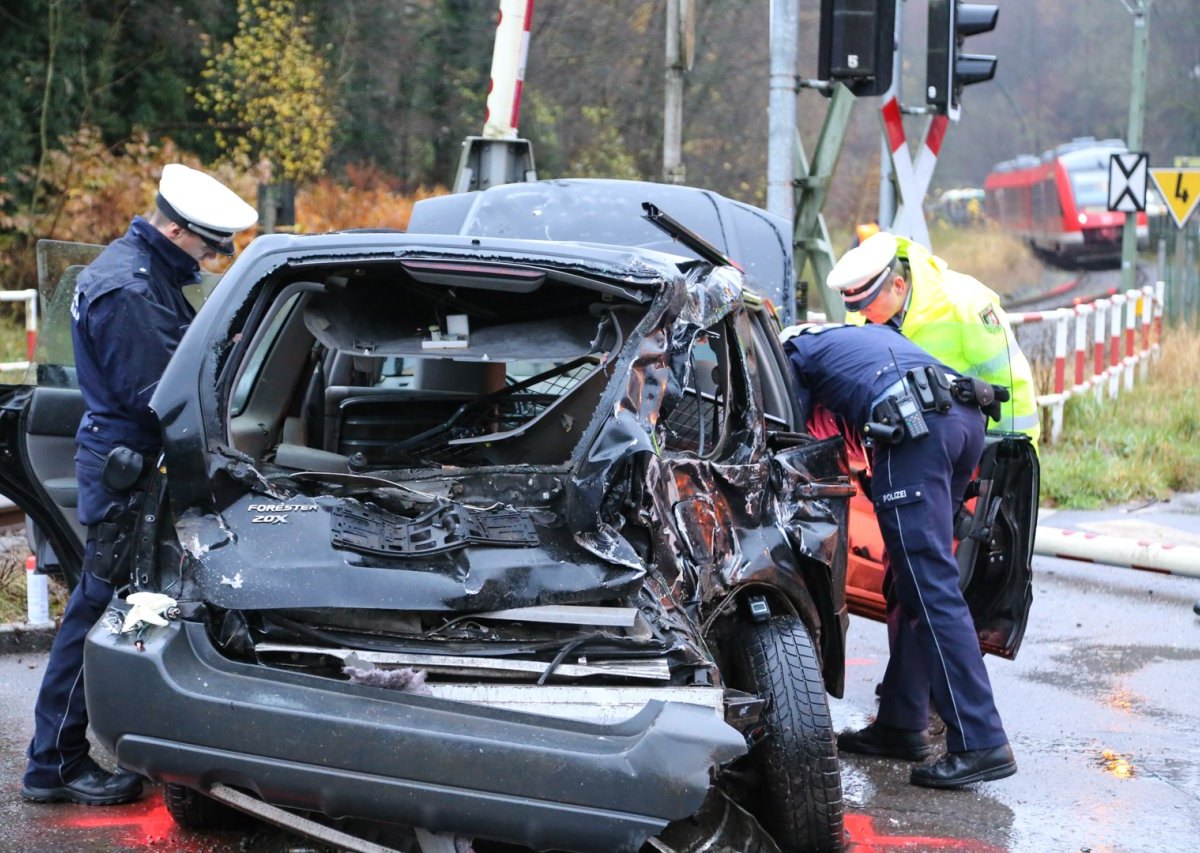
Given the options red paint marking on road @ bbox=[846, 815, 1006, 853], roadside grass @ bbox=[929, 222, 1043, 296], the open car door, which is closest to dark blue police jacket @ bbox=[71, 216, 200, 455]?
red paint marking on road @ bbox=[846, 815, 1006, 853]

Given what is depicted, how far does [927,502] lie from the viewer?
5402mm

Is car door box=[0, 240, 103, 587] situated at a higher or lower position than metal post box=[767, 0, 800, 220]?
lower

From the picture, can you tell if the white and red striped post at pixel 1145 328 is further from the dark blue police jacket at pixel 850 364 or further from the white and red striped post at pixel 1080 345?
the dark blue police jacket at pixel 850 364

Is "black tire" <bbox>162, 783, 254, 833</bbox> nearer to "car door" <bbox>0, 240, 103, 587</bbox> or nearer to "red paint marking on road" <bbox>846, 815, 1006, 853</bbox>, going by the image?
"car door" <bbox>0, 240, 103, 587</bbox>

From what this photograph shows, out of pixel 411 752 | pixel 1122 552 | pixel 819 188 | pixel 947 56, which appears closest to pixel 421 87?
pixel 819 188

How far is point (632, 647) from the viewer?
153 inches

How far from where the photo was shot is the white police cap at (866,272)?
5949 mm

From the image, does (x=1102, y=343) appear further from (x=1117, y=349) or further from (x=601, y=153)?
(x=601, y=153)

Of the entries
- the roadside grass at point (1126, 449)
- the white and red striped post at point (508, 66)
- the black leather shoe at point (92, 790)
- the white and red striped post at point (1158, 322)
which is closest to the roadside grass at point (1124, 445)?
the roadside grass at point (1126, 449)

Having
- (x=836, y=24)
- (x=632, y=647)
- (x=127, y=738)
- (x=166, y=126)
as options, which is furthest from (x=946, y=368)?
(x=166, y=126)

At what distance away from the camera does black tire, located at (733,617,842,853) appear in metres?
4.53

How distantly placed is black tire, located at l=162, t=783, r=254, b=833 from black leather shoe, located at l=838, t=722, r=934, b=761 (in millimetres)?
2321

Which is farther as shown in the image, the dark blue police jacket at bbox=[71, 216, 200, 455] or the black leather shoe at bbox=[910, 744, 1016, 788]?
the black leather shoe at bbox=[910, 744, 1016, 788]

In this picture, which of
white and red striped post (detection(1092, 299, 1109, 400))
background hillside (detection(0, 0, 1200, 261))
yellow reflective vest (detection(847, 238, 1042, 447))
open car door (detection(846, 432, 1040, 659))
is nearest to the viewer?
open car door (detection(846, 432, 1040, 659))
